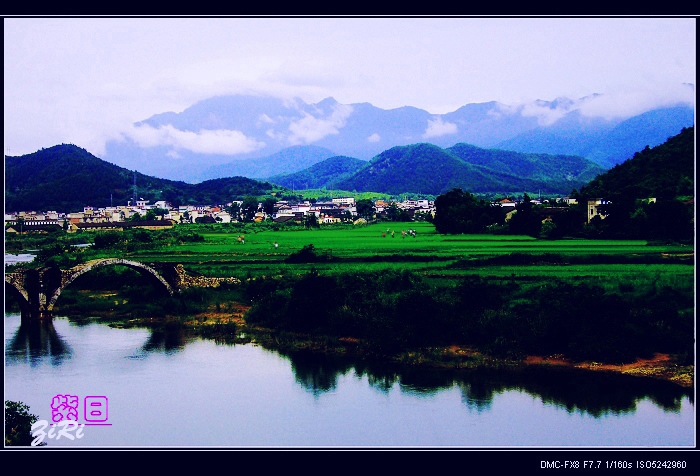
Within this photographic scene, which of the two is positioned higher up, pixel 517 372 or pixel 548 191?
pixel 548 191

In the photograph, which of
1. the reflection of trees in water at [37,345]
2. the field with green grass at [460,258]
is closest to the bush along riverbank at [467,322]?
the field with green grass at [460,258]

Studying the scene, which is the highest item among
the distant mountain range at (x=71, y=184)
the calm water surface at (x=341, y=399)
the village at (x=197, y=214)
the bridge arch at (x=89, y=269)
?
the distant mountain range at (x=71, y=184)

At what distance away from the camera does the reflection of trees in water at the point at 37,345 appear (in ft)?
37.4

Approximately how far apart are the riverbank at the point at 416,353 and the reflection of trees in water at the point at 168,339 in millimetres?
125

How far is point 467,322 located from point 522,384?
1.90 m

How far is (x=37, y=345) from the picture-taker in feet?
40.2

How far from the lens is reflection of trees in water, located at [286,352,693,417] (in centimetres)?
922

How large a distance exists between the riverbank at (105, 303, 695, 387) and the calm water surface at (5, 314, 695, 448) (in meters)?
0.29

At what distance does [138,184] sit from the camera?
42781mm

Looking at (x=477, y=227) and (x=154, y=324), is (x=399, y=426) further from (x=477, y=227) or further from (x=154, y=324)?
(x=477, y=227)

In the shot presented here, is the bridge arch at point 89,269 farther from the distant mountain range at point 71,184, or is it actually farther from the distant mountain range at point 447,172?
the distant mountain range at point 447,172

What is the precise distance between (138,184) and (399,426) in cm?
3639

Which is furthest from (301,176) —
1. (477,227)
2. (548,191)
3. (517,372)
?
(517,372)

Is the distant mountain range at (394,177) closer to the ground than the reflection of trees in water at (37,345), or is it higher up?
higher up
